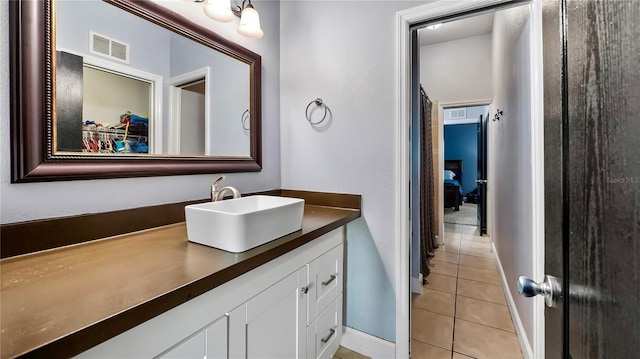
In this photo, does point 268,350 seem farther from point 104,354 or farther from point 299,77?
point 299,77

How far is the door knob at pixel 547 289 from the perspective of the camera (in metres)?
0.58

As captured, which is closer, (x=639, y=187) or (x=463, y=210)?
(x=639, y=187)

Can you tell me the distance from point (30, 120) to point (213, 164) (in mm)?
721

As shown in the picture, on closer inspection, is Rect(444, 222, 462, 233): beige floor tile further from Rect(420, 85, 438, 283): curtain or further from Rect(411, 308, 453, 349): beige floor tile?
Rect(411, 308, 453, 349): beige floor tile

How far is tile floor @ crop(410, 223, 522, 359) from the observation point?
174 cm

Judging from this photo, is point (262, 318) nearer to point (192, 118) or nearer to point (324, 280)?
point (324, 280)

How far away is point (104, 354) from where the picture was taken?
56 cm

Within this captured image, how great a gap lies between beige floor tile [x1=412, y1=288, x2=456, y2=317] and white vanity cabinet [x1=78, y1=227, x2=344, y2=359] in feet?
3.33

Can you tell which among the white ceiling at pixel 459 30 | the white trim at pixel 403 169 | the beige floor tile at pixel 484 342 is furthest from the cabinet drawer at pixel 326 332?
the white ceiling at pixel 459 30

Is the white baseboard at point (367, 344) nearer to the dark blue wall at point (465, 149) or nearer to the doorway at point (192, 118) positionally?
the doorway at point (192, 118)

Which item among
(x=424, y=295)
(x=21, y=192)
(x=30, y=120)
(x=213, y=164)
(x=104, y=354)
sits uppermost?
(x=30, y=120)

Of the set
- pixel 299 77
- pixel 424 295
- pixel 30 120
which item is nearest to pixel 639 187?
pixel 30 120

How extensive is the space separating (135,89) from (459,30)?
3918mm

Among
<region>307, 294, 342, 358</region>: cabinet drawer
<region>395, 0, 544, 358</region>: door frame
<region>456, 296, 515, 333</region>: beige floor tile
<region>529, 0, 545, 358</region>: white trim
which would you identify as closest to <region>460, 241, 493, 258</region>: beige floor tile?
<region>456, 296, 515, 333</region>: beige floor tile
